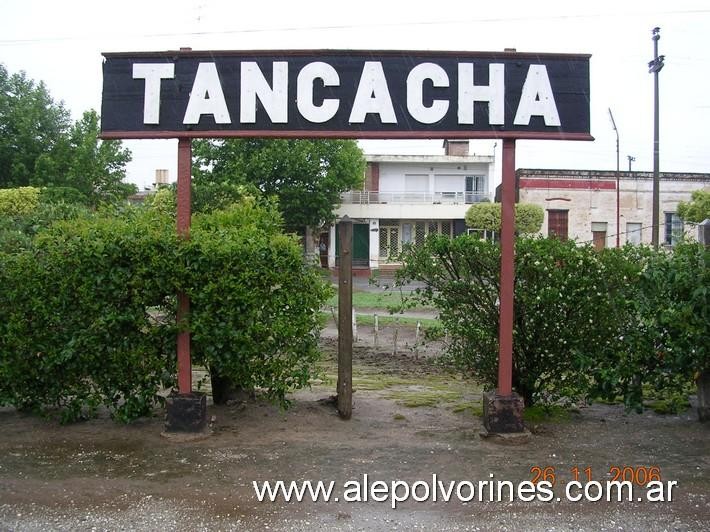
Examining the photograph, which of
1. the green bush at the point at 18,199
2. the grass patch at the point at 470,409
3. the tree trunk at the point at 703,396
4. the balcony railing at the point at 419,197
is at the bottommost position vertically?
the grass patch at the point at 470,409

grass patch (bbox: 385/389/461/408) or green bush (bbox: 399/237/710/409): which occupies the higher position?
green bush (bbox: 399/237/710/409)

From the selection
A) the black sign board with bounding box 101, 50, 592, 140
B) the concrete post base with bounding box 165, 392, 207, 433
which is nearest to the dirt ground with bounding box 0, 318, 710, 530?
the concrete post base with bounding box 165, 392, 207, 433

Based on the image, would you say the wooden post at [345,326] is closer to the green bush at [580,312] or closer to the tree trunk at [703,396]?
the green bush at [580,312]

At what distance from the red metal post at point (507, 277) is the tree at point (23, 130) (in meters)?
31.0

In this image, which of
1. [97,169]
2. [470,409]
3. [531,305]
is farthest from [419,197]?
[531,305]

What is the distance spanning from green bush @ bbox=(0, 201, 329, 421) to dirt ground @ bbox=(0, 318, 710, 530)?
49 cm

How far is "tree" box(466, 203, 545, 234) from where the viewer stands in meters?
33.2

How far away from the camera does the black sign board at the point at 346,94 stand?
5.89 m

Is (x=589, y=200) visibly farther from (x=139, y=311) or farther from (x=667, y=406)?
(x=139, y=311)

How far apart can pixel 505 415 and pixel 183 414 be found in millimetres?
2961

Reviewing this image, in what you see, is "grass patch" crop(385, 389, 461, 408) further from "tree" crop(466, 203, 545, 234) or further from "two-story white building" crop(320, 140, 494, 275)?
"two-story white building" crop(320, 140, 494, 275)

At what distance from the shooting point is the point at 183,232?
228 inches

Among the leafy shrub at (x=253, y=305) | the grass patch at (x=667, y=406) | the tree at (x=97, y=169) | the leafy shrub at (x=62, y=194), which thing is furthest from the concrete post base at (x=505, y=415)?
the tree at (x=97, y=169)

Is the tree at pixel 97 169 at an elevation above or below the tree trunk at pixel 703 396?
above
